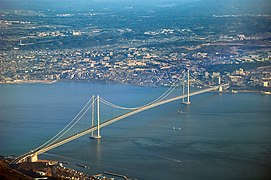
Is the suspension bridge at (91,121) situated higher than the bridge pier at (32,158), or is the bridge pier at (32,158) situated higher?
the suspension bridge at (91,121)

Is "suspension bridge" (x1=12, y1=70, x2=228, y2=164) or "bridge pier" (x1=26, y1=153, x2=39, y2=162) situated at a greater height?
"suspension bridge" (x1=12, y1=70, x2=228, y2=164)

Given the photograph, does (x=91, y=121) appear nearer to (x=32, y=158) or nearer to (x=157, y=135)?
(x=157, y=135)

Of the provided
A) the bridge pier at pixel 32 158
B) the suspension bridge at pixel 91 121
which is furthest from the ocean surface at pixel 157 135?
the bridge pier at pixel 32 158

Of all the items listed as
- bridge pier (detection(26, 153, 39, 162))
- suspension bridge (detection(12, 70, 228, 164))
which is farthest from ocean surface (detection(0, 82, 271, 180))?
bridge pier (detection(26, 153, 39, 162))

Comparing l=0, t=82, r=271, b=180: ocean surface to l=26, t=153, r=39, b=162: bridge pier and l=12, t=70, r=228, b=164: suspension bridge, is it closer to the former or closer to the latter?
l=12, t=70, r=228, b=164: suspension bridge

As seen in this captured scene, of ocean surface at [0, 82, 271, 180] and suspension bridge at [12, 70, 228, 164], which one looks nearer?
ocean surface at [0, 82, 271, 180]

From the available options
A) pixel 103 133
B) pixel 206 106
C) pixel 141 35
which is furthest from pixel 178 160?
pixel 141 35

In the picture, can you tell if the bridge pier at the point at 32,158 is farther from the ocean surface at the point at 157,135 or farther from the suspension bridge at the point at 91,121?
the ocean surface at the point at 157,135

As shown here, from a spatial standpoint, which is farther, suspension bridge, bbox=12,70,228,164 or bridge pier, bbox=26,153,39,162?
suspension bridge, bbox=12,70,228,164
